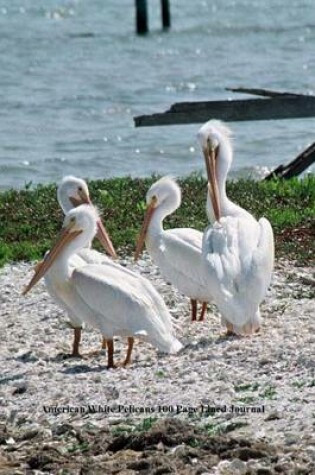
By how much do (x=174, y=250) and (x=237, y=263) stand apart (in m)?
0.75

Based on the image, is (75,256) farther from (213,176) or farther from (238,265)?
(213,176)

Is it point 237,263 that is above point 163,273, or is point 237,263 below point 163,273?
above

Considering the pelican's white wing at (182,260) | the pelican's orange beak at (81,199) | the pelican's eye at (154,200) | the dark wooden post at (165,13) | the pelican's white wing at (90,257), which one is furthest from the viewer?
the dark wooden post at (165,13)

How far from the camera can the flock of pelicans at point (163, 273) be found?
333 inches

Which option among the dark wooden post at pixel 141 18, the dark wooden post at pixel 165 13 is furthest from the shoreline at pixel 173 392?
the dark wooden post at pixel 165 13

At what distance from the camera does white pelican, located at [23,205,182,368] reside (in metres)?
8.38

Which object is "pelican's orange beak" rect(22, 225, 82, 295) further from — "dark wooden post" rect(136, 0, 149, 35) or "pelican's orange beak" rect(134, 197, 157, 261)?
"dark wooden post" rect(136, 0, 149, 35)

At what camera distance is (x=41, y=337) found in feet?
30.5

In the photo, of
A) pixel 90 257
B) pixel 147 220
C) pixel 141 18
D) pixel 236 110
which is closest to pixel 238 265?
pixel 90 257

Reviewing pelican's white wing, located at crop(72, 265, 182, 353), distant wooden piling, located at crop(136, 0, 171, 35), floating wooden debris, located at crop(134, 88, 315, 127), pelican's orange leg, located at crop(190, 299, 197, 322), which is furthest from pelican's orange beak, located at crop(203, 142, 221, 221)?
distant wooden piling, located at crop(136, 0, 171, 35)

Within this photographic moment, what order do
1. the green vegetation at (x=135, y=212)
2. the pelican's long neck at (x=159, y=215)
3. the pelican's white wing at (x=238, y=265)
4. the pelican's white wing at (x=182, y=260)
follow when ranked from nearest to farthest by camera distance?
1. the pelican's white wing at (x=238, y=265)
2. the pelican's white wing at (x=182, y=260)
3. the pelican's long neck at (x=159, y=215)
4. the green vegetation at (x=135, y=212)

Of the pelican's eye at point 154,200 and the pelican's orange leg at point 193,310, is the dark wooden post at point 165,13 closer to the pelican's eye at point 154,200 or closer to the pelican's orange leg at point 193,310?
the pelican's eye at point 154,200

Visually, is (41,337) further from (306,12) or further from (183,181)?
(306,12)

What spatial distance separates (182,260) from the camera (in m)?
9.45
